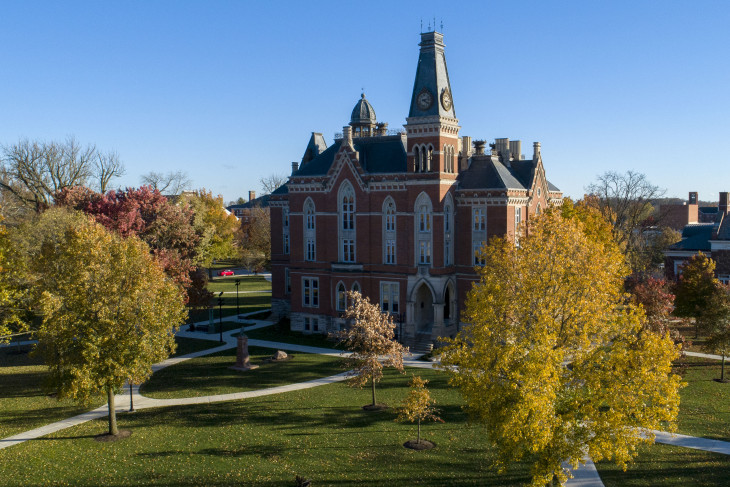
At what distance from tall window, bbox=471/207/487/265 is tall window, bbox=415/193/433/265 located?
11.3 feet

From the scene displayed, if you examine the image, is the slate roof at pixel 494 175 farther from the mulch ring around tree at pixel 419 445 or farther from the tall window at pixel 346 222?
the mulch ring around tree at pixel 419 445

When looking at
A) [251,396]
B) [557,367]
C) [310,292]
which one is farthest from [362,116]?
[557,367]

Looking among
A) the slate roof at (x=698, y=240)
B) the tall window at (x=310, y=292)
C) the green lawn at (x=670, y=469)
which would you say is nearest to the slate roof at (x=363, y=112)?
the tall window at (x=310, y=292)

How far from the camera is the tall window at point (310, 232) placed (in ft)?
171

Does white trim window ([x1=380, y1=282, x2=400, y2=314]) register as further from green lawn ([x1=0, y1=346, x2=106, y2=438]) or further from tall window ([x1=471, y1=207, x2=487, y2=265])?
green lawn ([x1=0, y1=346, x2=106, y2=438])

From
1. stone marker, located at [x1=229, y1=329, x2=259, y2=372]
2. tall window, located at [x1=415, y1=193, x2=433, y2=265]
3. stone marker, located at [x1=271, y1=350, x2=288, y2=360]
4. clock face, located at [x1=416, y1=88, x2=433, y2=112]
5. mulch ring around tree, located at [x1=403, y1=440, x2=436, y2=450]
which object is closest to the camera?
mulch ring around tree, located at [x1=403, y1=440, x2=436, y2=450]

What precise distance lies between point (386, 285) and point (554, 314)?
2683 centimetres

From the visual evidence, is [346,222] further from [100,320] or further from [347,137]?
[100,320]

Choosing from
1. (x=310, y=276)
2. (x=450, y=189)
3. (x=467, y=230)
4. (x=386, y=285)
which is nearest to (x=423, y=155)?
(x=450, y=189)

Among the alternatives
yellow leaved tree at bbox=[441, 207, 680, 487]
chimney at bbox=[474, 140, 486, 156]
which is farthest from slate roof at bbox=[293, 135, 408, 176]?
yellow leaved tree at bbox=[441, 207, 680, 487]

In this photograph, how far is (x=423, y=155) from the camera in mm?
46688

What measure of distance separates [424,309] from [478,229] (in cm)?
827

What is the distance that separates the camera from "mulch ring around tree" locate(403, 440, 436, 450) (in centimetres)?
2553

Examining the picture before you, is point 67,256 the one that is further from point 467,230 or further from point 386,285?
point 467,230
